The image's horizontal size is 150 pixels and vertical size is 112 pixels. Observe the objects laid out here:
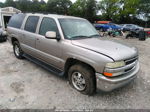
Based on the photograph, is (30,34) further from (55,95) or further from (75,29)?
(55,95)

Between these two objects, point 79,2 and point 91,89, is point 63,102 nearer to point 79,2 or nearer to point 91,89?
point 91,89

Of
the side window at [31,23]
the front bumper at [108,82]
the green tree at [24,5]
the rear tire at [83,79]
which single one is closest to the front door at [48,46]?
the side window at [31,23]

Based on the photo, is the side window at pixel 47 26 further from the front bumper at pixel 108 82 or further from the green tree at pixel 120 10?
the green tree at pixel 120 10

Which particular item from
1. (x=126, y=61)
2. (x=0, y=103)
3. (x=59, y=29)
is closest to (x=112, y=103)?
(x=126, y=61)

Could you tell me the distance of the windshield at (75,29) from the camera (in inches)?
130

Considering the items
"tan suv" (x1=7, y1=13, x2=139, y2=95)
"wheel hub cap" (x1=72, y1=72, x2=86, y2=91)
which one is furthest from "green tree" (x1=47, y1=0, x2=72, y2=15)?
"wheel hub cap" (x1=72, y1=72, x2=86, y2=91)

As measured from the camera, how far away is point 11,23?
17.9 feet

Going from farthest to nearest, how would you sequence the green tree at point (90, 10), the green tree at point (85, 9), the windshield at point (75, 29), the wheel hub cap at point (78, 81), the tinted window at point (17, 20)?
the green tree at point (85, 9)
the green tree at point (90, 10)
the tinted window at point (17, 20)
the windshield at point (75, 29)
the wheel hub cap at point (78, 81)

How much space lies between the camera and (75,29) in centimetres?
349

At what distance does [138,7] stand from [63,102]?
50495mm

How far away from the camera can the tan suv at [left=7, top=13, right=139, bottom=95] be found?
2539 mm

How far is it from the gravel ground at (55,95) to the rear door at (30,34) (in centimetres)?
88

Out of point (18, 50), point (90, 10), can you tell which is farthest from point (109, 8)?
point (18, 50)

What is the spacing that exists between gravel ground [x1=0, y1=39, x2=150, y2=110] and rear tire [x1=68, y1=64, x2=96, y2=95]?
0.15 meters
